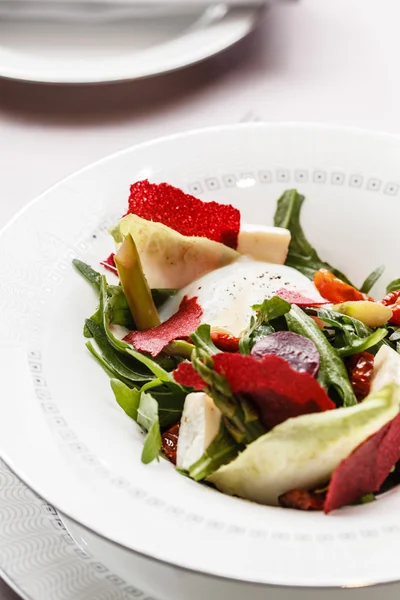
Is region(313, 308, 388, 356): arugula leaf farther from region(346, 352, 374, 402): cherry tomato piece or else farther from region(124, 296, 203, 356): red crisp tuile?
region(124, 296, 203, 356): red crisp tuile

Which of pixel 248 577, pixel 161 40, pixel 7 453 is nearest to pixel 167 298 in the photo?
pixel 7 453

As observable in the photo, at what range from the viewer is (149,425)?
1.49 metres

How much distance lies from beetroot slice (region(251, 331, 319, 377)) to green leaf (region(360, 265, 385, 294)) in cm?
51

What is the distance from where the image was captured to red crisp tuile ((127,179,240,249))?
181 centimetres

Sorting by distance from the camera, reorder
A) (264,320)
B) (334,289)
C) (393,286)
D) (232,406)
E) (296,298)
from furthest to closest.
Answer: (393,286), (334,289), (296,298), (264,320), (232,406)

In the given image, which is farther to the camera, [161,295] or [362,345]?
[161,295]

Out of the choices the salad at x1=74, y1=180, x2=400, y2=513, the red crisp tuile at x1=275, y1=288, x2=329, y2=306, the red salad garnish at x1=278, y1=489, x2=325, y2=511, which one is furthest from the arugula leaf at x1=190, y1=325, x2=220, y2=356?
the red salad garnish at x1=278, y1=489, x2=325, y2=511

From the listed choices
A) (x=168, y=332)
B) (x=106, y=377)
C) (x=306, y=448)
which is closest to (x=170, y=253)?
(x=168, y=332)

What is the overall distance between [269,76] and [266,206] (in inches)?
44.4

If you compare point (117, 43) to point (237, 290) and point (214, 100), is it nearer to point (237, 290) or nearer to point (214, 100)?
point (214, 100)

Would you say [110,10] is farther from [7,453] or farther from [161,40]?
[7,453]

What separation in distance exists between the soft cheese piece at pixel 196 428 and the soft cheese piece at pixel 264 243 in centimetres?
51

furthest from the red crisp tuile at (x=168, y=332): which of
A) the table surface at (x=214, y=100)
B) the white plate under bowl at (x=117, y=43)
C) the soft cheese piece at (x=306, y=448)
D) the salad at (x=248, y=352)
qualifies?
the white plate under bowl at (x=117, y=43)

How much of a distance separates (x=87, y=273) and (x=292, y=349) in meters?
0.51
